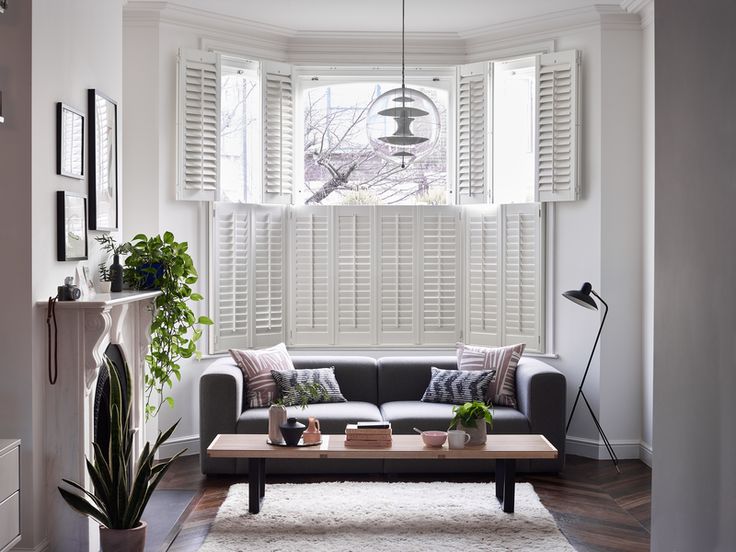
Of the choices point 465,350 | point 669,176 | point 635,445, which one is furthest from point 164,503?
point 669,176

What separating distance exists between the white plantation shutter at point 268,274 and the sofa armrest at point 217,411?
0.97m

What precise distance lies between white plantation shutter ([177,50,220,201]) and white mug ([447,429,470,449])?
A: 2564 millimetres

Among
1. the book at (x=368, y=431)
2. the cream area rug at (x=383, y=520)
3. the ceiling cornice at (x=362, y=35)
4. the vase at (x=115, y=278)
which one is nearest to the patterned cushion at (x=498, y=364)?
the cream area rug at (x=383, y=520)

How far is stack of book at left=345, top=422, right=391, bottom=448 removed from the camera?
423 centimetres

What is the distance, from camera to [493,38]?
235 inches

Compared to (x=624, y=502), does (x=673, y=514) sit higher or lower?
higher

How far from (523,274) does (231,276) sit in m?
2.20

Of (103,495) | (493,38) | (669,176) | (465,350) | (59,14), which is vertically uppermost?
(493,38)

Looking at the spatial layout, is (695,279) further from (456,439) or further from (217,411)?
(217,411)

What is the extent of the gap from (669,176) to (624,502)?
11.6 ft

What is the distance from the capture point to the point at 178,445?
5.56m

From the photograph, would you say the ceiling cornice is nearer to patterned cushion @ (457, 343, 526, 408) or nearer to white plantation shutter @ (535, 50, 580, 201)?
white plantation shutter @ (535, 50, 580, 201)

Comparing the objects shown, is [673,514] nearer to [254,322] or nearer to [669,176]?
[669,176]

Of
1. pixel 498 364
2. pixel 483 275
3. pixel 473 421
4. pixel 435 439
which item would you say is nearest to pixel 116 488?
pixel 435 439
